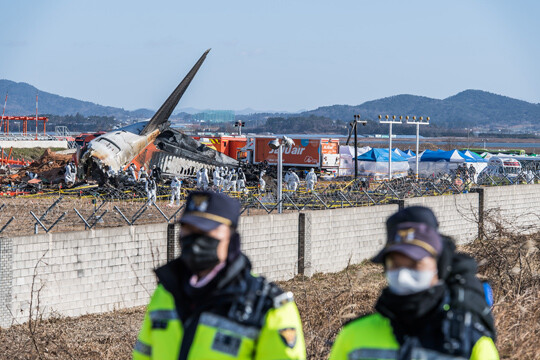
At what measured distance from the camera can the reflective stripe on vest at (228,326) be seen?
132 inches

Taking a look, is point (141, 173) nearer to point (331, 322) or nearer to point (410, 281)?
point (331, 322)

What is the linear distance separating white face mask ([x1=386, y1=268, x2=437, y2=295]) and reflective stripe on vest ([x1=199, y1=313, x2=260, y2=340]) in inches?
26.0

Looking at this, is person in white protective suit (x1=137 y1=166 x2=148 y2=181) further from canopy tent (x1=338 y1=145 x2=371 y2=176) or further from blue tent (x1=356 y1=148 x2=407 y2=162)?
blue tent (x1=356 y1=148 x2=407 y2=162)

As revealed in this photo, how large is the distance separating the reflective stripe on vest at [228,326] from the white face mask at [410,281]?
0.66 m

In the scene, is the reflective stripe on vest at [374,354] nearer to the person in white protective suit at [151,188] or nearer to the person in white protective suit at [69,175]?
the person in white protective suit at [151,188]

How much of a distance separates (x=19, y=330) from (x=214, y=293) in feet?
32.2

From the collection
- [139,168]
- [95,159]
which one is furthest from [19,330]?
[139,168]

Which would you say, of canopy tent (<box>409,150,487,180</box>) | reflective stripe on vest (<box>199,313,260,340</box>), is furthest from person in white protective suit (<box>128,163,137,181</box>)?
reflective stripe on vest (<box>199,313,260,340</box>)

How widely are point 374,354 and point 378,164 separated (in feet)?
148

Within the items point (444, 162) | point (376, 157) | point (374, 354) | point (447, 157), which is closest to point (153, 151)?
point (376, 157)

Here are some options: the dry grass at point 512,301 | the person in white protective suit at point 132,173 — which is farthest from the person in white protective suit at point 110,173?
the dry grass at point 512,301

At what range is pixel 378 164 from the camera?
157 feet

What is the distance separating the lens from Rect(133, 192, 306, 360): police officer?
3365 mm

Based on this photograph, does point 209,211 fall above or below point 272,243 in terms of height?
above
